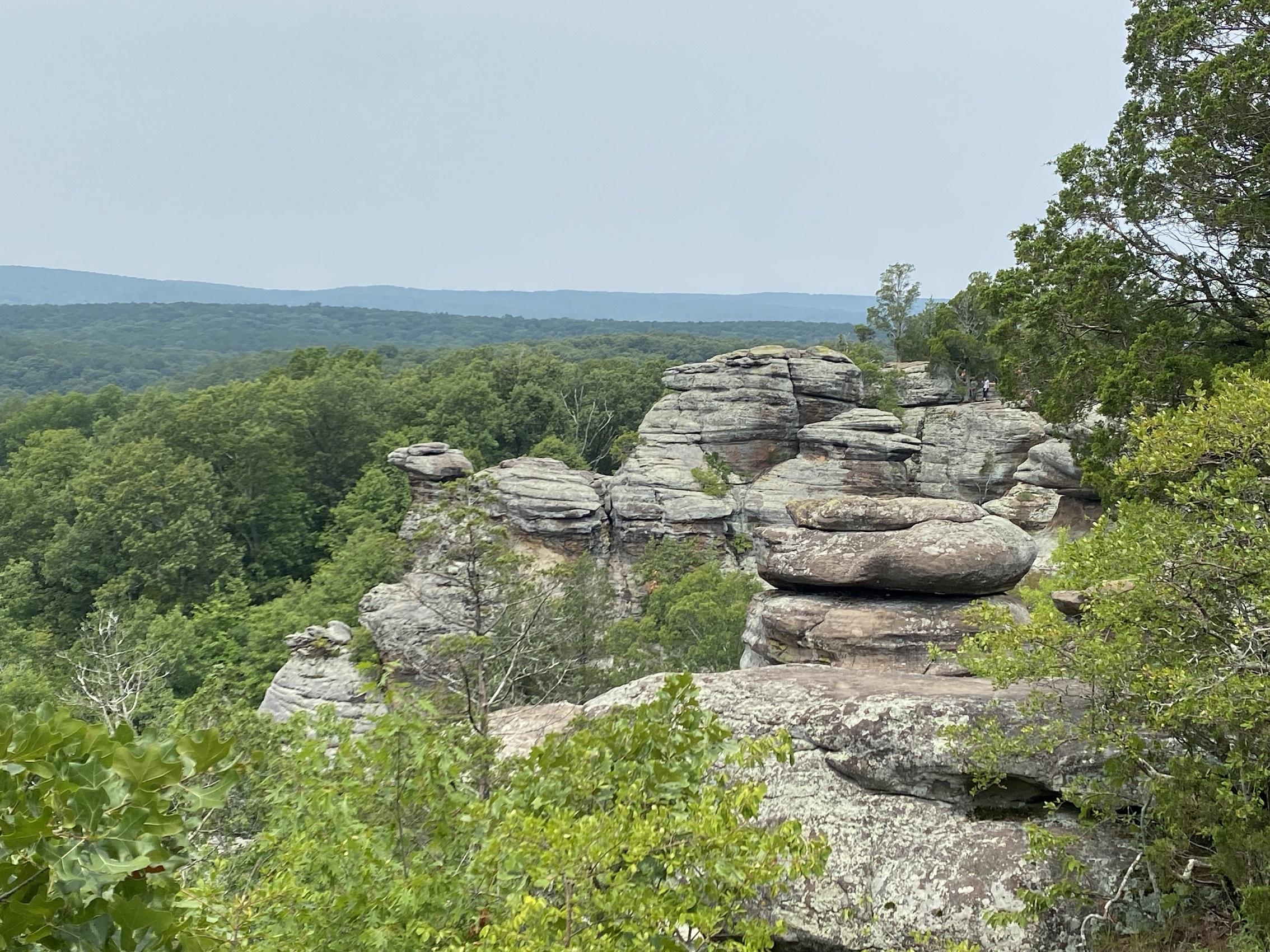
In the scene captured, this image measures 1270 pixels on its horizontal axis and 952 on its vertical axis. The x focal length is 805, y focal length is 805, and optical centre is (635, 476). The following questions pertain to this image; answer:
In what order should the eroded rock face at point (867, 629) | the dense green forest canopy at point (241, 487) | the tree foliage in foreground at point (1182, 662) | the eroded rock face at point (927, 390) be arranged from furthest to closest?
the eroded rock face at point (927, 390) → the dense green forest canopy at point (241, 487) → the eroded rock face at point (867, 629) → the tree foliage in foreground at point (1182, 662)

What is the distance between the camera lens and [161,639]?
27953mm

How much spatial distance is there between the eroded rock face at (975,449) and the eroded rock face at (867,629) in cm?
2495

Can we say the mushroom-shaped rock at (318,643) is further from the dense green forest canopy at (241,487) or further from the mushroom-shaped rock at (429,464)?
the mushroom-shaped rock at (429,464)

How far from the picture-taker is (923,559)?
1356 centimetres

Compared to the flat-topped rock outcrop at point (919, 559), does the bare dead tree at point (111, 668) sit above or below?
below

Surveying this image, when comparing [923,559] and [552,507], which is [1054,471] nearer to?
[923,559]

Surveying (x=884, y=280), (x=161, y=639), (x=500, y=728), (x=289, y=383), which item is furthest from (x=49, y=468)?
(x=884, y=280)

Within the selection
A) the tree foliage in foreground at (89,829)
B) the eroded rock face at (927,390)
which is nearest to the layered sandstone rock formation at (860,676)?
the tree foliage in foreground at (89,829)

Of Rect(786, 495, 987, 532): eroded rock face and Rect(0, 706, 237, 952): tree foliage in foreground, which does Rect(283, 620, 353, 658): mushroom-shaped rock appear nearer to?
Rect(786, 495, 987, 532): eroded rock face

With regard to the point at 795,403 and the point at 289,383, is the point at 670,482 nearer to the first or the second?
the point at 795,403

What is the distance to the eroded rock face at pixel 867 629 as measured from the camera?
1316cm

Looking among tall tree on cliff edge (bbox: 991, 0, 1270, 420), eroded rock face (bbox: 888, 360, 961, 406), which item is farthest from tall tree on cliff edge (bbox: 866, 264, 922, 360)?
tall tree on cliff edge (bbox: 991, 0, 1270, 420)

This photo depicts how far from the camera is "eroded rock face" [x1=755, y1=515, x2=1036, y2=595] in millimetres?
13500

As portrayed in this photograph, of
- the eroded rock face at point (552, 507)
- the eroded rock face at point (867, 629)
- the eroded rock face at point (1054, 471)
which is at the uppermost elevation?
the eroded rock face at point (1054, 471)
